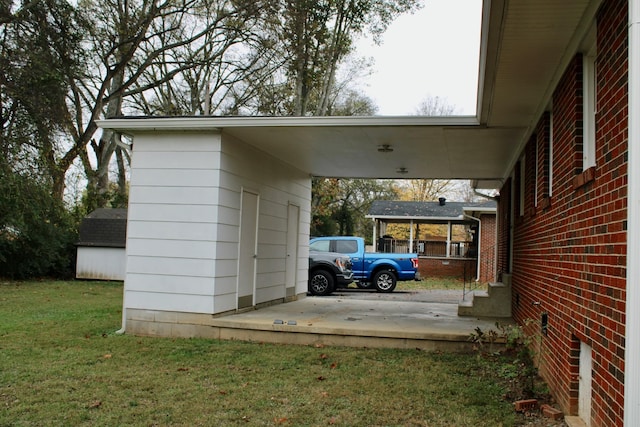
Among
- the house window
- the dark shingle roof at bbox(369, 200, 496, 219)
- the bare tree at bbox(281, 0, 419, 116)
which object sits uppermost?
the bare tree at bbox(281, 0, 419, 116)

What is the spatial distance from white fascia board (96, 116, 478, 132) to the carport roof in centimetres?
1

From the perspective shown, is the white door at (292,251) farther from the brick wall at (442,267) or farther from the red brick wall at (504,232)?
the brick wall at (442,267)

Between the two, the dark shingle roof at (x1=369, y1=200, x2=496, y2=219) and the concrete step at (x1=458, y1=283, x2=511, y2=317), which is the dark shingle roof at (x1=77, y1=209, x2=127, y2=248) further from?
the dark shingle roof at (x1=369, y1=200, x2=496, y2=219)

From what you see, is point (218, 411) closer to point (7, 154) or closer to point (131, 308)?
point (131, 308)

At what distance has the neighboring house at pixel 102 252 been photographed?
18.7m

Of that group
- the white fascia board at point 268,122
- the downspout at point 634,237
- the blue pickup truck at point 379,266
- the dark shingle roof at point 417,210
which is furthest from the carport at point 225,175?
the dark shingle roof at point 417,210

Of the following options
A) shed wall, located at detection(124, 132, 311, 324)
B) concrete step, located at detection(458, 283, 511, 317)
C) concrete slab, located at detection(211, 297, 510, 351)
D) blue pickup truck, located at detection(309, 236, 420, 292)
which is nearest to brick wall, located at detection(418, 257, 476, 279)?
blue pickup truck, located at detection(309, 236, 420, 292)

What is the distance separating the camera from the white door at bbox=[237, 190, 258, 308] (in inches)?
357

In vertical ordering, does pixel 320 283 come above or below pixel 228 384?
above

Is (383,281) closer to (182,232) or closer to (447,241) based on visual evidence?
(447,241)

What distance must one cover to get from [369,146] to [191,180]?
2857 millimetres

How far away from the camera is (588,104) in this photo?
14.6 ft

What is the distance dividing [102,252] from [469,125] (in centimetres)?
1487

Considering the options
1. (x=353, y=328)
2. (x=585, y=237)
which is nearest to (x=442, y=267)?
(x=353, y=328)
